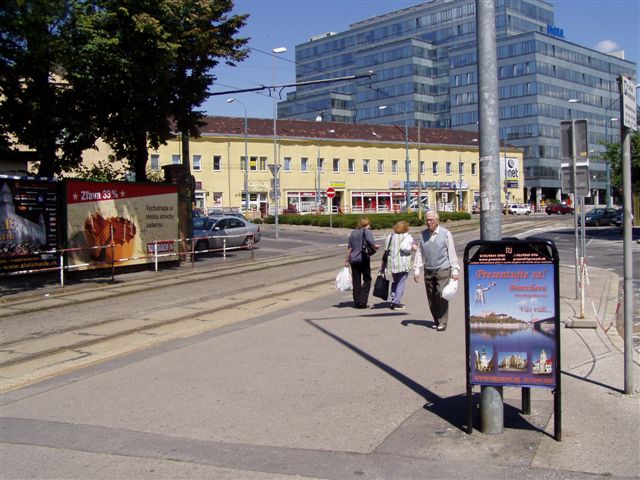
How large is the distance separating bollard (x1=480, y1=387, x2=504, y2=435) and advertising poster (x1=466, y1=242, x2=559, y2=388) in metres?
0.17

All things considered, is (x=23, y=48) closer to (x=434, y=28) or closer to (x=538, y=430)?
(x=538, y=430)

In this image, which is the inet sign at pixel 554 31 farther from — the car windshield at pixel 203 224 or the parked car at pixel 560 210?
the car windshield at pixel 203 224

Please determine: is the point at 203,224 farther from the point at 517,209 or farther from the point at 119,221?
the point at 517,209

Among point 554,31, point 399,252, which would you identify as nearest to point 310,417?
point 399,252

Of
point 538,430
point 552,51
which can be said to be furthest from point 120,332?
point 552,51

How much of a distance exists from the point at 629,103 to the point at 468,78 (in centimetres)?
9319

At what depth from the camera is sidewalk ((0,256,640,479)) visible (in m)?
4.98

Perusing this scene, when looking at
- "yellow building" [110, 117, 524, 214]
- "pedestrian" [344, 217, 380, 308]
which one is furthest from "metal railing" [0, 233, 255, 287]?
"yellow building" [110, 117, 524, 214]

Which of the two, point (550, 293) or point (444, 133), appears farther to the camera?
point (444, 133)

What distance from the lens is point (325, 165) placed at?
7025 cm

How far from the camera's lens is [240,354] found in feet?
28.8

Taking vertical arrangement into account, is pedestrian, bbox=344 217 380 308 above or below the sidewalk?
above

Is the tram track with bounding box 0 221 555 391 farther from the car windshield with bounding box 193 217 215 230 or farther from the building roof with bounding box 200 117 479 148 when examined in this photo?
the building roof with bounding box 200 117 479 148

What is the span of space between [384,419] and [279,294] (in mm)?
9377
